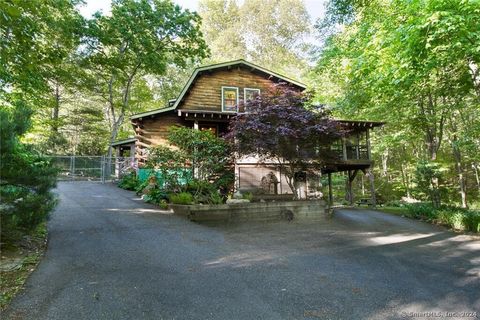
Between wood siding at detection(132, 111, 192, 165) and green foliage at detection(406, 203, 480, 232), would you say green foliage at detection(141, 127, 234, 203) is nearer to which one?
wood siding at detection(132, 111, 192, 165)

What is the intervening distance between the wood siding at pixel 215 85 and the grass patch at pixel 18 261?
10.4 meters

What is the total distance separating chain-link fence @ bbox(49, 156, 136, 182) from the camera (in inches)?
688

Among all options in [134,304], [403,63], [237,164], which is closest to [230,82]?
[237,164]

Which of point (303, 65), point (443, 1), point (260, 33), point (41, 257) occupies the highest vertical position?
point (260, 33)

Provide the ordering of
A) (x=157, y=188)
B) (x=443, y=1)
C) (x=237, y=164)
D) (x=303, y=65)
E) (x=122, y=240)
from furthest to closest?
1. (x=303, y=65)
2. (x=237, y=164)
3. (x=157, y=188)
4. (x=443, y=1)
5. (x=122, y=240)

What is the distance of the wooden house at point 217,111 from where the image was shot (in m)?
14.3

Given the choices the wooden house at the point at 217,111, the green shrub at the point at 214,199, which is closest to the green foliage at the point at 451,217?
the wooden house at the point at 217,111

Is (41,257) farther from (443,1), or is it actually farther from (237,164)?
(443,1)

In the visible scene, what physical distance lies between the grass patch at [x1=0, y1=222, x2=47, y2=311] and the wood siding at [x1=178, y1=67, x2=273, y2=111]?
34.2ft

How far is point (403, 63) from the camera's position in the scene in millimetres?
7176

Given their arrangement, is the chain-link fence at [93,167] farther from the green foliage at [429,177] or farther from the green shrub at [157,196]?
the green foliage at [429,177]

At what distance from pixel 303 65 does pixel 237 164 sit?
1992 centimetres

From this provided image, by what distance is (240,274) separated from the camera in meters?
4.45

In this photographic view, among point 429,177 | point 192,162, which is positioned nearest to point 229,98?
point 192,162
